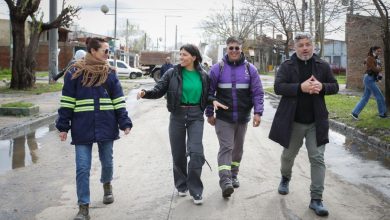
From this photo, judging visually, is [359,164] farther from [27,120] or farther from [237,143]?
[27,120]

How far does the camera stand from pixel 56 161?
7.98m

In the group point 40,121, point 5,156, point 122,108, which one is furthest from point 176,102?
point 40,121

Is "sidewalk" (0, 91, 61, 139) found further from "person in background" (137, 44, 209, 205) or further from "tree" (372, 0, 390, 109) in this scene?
"tree" (372, 0, 390, 109)

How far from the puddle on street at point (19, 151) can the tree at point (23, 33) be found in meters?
12.2

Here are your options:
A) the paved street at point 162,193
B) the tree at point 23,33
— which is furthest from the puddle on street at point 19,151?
the tree at point 23,33

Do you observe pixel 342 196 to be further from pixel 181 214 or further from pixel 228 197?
pixel 181 214

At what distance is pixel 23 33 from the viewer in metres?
22.5

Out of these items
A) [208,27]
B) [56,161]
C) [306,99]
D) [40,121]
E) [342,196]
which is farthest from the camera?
[208,27]

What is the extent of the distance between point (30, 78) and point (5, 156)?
15696 millimetres

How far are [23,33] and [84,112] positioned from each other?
61.9 ft

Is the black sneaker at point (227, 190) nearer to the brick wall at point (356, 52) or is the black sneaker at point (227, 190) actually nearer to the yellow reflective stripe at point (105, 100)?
the yellow reflective stripe at point (105, 100)

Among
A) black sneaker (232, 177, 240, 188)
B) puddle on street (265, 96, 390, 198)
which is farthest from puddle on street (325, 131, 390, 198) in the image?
black sneaker (232, 177, 240, 188)

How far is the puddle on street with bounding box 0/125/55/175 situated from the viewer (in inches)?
305

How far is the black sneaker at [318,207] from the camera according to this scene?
5141 millimetres
